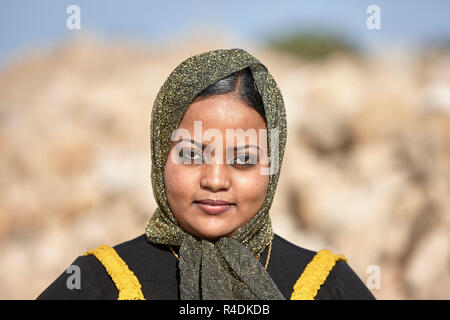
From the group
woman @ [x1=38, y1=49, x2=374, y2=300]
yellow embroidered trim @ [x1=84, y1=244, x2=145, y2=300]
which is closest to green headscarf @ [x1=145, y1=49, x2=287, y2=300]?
woman @ [x1=38, y1=49, x2=374, y2=300]

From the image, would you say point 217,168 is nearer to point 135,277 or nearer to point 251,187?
point 251,187

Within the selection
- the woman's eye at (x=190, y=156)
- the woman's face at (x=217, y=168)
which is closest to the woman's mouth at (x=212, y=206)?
the woman's face at (x=217, y=168)

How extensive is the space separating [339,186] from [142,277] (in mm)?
5086

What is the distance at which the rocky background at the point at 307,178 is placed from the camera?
4875 mm

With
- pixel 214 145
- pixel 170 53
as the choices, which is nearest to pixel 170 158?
pixel 214 145

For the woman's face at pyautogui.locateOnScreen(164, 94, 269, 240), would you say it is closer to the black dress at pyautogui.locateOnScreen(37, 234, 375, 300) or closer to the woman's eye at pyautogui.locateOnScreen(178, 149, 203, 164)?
the woman's eye at pyautogui.locateOnScreen(178, 149, 203, 164)

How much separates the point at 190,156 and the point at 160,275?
0.38 meters

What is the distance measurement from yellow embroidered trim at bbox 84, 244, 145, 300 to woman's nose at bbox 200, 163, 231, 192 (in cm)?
35

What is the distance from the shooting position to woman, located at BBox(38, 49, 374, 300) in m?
1.58

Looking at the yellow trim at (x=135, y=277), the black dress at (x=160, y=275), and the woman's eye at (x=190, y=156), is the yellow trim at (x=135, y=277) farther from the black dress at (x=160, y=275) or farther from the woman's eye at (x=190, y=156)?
the woman's eye at (x=190, y=156)

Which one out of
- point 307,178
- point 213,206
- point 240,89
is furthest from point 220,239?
point 307,178

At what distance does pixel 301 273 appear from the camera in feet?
5.75

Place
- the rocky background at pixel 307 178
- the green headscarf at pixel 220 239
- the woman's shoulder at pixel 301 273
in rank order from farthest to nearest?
the rocky background at pixel 307 178, the woman's shoulder at pixel 301 273, the green headscarf at pixel 220 239

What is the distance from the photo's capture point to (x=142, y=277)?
65.6 inches
